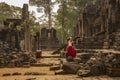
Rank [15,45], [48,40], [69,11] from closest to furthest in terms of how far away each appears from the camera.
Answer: [15,45] < [48,40] < [69,11]

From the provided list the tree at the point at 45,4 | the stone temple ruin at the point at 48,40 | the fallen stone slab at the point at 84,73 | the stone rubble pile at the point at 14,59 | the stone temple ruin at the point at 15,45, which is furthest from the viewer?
the tree at the point at 45,4

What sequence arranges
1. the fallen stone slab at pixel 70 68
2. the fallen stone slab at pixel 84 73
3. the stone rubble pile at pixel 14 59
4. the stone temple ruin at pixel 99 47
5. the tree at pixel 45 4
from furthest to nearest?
1. the tree at pixel 45 4
2. the stone rubble pile at pixel 14 59
3. the fallen stone slab at pixel 70 68
4. the stone temple ruin at pixel 99 47
5. the fallen stone slab at pixel 84 73

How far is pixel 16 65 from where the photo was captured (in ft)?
43.4

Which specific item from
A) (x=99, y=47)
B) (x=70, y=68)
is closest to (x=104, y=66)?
(x=70, y=68)

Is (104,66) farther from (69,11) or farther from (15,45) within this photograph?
(69,11)

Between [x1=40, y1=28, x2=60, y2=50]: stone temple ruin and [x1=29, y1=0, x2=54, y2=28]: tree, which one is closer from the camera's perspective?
[x1=40, y1=28, x2=60, y2=50]: stone temple ruin

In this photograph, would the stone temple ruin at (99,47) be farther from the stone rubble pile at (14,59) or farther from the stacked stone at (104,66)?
the stone rubble pile at (14,59)

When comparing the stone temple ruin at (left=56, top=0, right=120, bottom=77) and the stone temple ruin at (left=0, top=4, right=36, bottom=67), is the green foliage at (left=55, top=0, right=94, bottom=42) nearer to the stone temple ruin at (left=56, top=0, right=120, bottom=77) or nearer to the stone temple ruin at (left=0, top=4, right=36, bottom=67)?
the stone temple ruin at (left=56, top=0, right=120, bottom=77)

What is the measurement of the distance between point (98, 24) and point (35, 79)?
23.0 metres

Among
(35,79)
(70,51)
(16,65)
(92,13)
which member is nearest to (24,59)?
(16,65)

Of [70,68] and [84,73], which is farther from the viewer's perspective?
[70,68]

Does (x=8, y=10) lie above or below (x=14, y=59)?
above

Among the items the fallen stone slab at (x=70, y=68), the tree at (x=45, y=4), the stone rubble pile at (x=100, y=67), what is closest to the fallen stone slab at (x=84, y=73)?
the stone rubble pile at (x=100, y=67)

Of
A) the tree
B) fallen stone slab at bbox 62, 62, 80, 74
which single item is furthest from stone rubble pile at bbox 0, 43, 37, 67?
the tree
